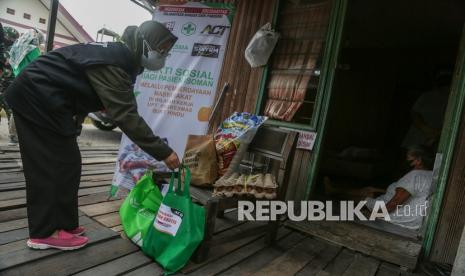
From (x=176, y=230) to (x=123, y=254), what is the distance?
477 millimetres

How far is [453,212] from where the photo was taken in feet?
8.89

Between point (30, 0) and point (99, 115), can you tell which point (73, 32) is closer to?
point (30, 0)

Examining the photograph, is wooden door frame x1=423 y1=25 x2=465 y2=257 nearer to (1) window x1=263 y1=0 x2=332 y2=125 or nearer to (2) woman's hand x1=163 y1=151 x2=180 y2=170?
(1) window x1=263 y1=0 x2=332 y2=125

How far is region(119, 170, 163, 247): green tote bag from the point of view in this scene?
2.36 m

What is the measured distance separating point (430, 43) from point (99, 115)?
6900 mm

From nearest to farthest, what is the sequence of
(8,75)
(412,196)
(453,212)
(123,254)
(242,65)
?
(123,254), (453,212), (412,196), (242,65), (8,75)

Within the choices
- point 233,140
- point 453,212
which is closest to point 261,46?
point 233,140

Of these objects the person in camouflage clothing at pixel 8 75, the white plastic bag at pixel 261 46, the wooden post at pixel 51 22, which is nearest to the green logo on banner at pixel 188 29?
the white plastic bag at pixel 261 46

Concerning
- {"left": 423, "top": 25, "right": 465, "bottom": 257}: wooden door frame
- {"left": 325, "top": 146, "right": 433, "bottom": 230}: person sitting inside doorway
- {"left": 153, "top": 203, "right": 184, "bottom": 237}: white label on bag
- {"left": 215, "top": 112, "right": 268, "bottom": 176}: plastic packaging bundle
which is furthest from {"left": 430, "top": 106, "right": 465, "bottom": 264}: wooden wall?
{"left": 153, "top": 203, "right": 184, "bottom": 237}: white label on bag

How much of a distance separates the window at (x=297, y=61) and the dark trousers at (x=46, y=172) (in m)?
2.20

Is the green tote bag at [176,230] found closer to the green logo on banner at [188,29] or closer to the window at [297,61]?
the window at [297,61]

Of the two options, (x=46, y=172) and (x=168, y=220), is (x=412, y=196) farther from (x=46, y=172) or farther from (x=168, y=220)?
(x=46, y=172)

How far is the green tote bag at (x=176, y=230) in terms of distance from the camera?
2.03 m

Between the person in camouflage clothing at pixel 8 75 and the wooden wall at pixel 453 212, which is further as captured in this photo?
the person in camouflage clothing at pixel 8 75
